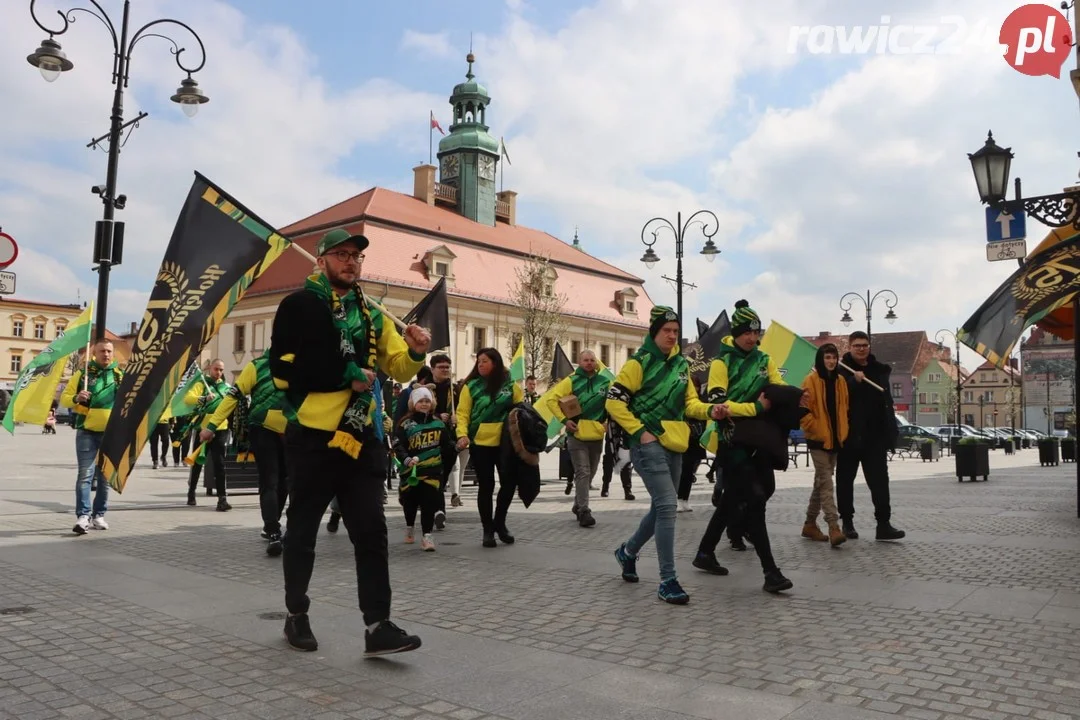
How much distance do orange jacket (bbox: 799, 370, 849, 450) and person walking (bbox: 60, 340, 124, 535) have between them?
23.5 ft

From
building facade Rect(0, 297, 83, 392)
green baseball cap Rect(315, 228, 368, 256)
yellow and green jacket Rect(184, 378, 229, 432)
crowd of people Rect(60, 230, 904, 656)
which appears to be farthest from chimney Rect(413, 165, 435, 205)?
green baseball cap Rect(315, 228, 368, 256)

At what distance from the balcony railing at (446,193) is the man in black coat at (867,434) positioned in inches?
2528

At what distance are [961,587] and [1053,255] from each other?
553cm

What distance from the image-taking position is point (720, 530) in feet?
25.2

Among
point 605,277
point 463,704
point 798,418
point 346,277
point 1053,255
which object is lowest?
point 463,704

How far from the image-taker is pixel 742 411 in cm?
699

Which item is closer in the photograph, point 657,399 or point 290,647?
point 290,647

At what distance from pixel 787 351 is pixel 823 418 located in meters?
2.17

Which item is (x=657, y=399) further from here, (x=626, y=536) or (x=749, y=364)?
(x=626, y=536)

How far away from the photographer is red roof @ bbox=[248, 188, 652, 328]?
5888 centimetres

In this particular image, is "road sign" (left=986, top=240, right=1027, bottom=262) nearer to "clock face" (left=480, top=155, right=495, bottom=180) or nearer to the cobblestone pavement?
the cobblestone pavement

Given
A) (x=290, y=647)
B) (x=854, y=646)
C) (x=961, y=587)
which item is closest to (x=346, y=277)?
(x=290, y=647)

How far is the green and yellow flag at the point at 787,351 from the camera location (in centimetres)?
1130

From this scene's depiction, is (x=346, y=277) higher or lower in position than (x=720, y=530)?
higher
